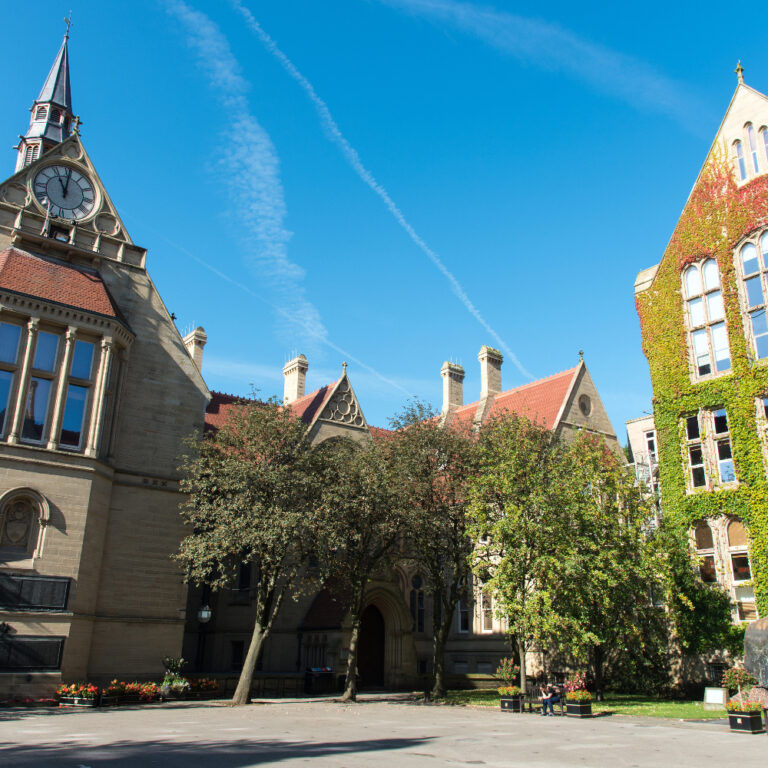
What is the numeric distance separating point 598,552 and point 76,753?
2039cm

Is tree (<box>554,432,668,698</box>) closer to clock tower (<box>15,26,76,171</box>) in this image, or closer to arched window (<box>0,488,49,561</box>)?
arched window (<box>0,488,49,561</box>)

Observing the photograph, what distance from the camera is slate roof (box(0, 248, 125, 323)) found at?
28125 mm

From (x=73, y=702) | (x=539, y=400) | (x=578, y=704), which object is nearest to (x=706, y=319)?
→ (x=539, y=400)

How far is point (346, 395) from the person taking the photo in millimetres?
43500

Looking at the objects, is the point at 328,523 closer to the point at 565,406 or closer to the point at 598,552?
the point at 598,552

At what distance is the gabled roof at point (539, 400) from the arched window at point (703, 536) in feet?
35.6

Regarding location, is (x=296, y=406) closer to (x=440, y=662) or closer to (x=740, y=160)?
(x=440, y=662)

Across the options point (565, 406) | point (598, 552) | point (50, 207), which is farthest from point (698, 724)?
point (50, 207)

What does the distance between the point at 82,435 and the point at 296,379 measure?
2096 cm

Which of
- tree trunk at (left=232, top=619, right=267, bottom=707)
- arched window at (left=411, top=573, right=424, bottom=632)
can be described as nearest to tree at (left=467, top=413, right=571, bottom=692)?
tree trunk at (left=232, top=619, right=267, bottom=707)

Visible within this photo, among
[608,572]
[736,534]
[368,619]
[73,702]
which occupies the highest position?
[736,534]

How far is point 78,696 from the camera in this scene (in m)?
24.3

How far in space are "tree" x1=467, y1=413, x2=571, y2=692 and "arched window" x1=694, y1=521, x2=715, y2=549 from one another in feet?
25.1

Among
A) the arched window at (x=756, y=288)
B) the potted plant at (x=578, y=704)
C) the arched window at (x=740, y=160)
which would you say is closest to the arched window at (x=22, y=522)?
the potted plant at (x=578, y=704)
